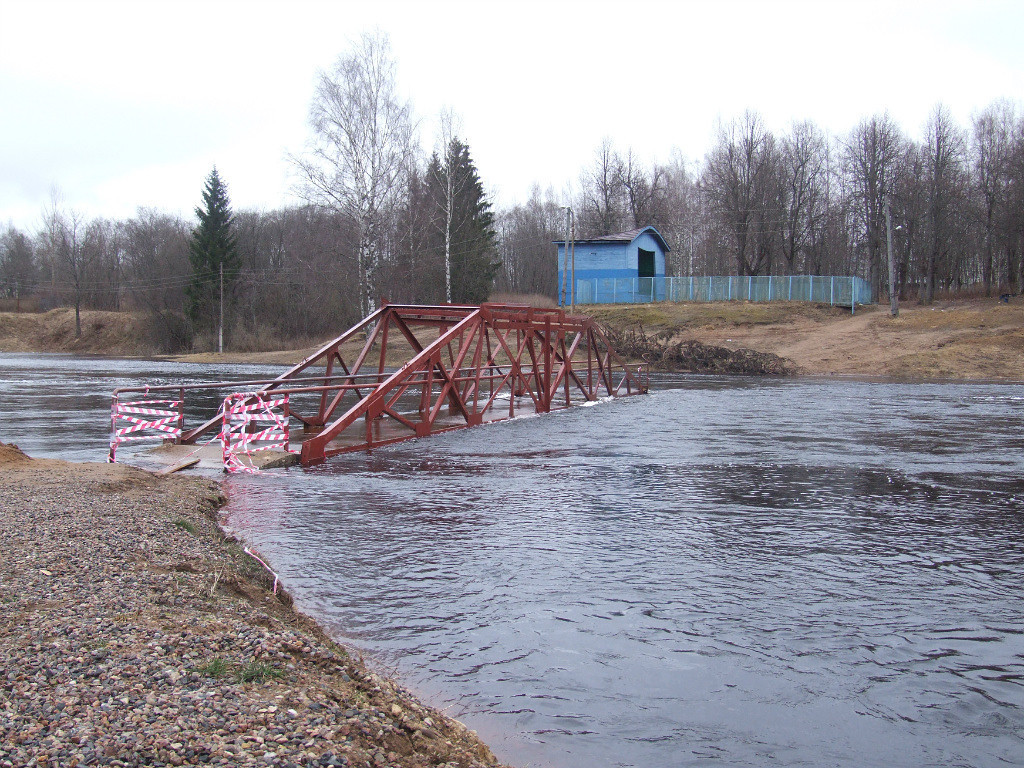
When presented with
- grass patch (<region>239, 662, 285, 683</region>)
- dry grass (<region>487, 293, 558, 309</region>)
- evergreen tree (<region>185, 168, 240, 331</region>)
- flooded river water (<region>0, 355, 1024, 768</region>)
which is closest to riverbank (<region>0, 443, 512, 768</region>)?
grass patch (<region>239, 662, 285, 683</region>)

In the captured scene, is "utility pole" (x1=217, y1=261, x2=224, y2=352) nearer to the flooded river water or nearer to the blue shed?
the blue shed

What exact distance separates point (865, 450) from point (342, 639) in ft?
39.8

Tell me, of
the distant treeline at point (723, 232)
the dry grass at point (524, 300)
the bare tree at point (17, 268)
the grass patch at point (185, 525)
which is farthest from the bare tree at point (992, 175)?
the bare tree at point (17, 268)

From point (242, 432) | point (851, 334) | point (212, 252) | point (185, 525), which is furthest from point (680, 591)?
point (212, 252)

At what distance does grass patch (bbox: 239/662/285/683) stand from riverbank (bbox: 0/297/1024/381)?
35.1 metres

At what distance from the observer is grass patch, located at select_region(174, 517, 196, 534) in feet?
25.7

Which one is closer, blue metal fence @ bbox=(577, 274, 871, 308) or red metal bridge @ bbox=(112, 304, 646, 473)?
red metal bridge @ bbox=(112, 304, 646, 473)

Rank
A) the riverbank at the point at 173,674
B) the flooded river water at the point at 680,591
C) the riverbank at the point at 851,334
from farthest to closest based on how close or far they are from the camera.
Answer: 1. the riverbank at the point at 851,334
2. the flooded river water at the point at 680,591
3. the riverbank at the point at 173,674

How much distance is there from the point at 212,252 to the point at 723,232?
130 feet

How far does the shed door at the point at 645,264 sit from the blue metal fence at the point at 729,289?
264 centimetres

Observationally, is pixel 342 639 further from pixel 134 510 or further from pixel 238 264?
pixel 238 264

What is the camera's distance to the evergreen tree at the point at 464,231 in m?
52.7

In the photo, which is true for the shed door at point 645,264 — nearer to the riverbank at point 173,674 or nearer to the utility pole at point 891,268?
the utility pole at point 891,268

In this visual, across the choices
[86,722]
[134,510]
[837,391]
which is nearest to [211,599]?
[86,722]
